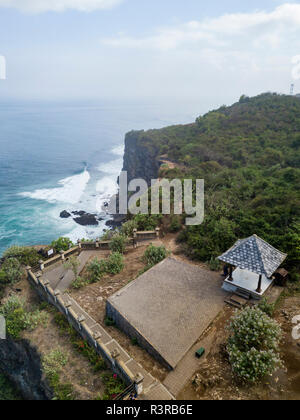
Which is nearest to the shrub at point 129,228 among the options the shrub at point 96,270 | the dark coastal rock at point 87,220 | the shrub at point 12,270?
the shrub at point 96,270

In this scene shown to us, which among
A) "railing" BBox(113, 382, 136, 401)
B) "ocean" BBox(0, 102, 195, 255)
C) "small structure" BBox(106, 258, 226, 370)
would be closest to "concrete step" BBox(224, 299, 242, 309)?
"small structure" BBox(106, 258, 226, 370)

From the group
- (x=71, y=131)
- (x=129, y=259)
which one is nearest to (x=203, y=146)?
(x=129, y=259)

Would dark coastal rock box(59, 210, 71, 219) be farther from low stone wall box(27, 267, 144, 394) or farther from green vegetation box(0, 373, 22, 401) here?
green vegetation box(0, 373, 22, 401)

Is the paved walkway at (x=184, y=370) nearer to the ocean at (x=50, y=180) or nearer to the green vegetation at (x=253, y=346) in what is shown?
the green vegetation at (x=253, y=346)

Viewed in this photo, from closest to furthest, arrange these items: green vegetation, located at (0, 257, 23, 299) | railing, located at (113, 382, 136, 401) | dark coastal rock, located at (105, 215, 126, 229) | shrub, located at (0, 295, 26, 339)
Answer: railing, located at (113, 382, 136, 401)
shrub, located at (0, 295, 26, 339)
green vegetation, located at (0, 257, 23, 299)
dark coastal rock, located at (105, 215, 126, 229)

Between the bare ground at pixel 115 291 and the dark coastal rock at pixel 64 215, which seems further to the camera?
the dark coastal rock at pixel 64 215

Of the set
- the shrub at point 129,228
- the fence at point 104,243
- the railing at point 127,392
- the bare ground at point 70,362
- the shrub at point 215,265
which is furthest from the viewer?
the shrub at point 129,228
